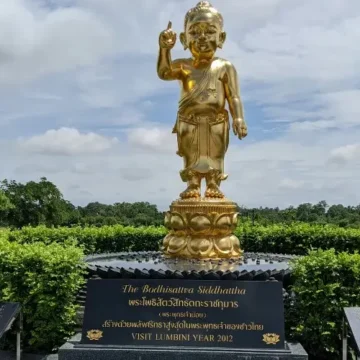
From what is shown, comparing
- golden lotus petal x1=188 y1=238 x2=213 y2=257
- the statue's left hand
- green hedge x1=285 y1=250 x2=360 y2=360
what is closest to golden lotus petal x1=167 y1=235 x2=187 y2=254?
golden lotus petal x1=188 y1=238 x2=213 y2=257

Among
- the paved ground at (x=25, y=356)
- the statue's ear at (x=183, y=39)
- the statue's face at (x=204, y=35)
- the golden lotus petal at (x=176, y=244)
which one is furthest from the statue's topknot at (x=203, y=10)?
the paved ground at (x=25, y=356)

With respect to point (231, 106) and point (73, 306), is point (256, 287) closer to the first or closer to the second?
point (73, 306)

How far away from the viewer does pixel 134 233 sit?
11.8m

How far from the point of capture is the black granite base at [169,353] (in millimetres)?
5074

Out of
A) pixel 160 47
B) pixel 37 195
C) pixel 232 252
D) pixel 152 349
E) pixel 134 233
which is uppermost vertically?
pixel 37 195

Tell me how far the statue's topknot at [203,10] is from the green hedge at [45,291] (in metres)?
4.14

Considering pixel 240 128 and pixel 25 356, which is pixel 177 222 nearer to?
pixel 240 128

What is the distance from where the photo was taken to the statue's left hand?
7836 millimetres

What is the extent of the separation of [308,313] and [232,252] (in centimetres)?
218

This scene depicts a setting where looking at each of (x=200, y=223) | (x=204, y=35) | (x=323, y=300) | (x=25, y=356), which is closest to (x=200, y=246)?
(x=200, y=223)

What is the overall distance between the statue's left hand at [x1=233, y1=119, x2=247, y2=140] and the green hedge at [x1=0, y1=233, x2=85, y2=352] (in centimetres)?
311

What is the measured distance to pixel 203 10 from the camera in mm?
7930

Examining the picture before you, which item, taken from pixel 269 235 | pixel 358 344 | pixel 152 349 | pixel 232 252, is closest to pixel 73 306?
pixel 152 349

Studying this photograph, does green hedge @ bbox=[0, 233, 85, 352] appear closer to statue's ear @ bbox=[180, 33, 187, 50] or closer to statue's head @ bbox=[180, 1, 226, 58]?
statue's head @ bbox=[180, 1, 226, 58]
